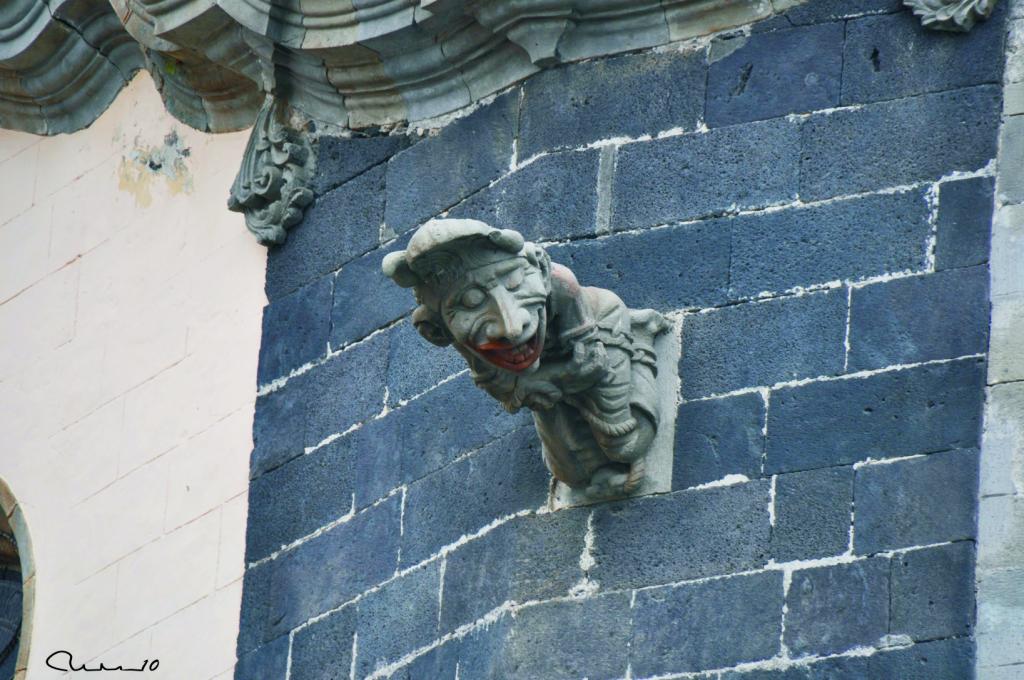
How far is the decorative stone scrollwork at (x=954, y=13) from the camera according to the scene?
8844 millimetres

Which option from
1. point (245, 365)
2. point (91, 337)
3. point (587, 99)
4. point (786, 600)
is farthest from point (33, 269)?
point (786, 600)

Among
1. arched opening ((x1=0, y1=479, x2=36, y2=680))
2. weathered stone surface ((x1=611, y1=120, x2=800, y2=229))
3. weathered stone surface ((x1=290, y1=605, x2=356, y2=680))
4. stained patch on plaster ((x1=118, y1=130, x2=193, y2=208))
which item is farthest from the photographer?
stained patch on plaster ((x1=118, y1=130, x2=193, y2=208))

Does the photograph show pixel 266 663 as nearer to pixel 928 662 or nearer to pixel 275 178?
pixel 275 178

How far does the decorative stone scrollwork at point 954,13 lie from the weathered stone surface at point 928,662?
1922 mm

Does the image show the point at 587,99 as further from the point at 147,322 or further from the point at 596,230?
the point at 147,322

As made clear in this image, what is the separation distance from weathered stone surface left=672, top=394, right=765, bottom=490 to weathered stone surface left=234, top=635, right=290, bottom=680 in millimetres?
1619

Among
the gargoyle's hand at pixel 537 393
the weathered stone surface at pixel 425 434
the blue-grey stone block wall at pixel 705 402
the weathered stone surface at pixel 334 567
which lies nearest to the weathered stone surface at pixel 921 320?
the blue-grey stone block wall at pixel 705 402

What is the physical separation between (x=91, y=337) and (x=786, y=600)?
3.55 meters

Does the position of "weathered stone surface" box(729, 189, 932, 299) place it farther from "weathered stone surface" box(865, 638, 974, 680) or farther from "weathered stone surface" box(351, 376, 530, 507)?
"weathered stone surface" box(865, 638, 974, 680)

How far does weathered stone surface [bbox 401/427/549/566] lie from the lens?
8836mm

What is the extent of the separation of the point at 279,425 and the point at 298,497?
1.02 ft

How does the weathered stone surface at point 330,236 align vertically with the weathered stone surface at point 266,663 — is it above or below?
above

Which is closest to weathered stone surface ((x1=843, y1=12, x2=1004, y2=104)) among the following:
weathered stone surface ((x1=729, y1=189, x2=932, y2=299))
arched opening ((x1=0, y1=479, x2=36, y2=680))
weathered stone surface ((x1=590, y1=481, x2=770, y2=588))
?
weathered stone surface ((x1=729, y1=189, x2=932, y2=299))

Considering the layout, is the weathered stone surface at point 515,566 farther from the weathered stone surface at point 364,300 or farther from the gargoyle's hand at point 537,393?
the weathered stone surface at point 364,300
